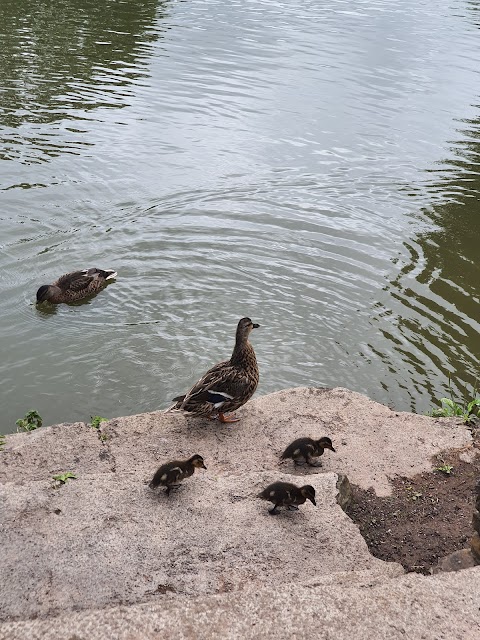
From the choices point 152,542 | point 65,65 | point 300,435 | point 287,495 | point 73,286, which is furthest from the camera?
point 65,65

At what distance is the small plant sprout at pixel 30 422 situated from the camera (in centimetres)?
788

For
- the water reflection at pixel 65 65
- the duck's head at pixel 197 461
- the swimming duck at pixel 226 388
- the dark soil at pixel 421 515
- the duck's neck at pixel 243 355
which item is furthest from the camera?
the water reflection at pixel 65 65

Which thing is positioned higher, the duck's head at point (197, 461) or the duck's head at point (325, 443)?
the duck's head at point (197, 461)

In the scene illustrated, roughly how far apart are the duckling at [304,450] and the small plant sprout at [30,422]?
9.24ft

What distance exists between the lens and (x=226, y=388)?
7293mm

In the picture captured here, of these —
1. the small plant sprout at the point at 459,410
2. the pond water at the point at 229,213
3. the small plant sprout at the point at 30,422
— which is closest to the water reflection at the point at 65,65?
the pond water at the point at 229,213

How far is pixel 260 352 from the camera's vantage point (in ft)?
31.8

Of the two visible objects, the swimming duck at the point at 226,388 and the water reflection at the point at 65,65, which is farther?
the water reflection at the point at 65,65

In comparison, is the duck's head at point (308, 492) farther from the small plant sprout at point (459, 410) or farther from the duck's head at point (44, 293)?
the duck's head at point (44, 293)

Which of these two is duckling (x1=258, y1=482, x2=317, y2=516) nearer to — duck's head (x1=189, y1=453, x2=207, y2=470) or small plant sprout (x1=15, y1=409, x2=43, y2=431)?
duck's head (x1=189, y1=453, x2=207, y2=470)

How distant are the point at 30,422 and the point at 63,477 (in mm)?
2269

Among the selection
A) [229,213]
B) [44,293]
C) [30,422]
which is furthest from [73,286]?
[229,213]

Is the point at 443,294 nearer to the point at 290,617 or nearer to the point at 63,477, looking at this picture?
the point at 63,477

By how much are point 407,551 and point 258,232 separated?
8.03m
